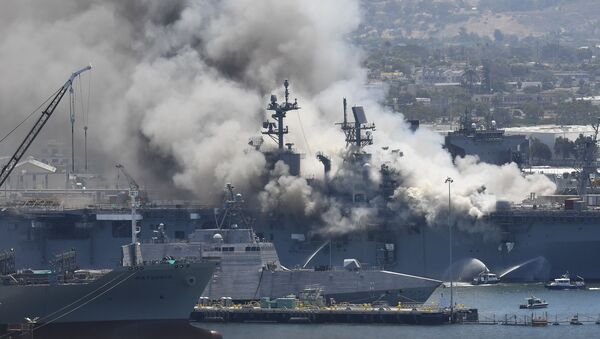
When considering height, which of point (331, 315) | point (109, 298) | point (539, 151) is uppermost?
point (539, 151)

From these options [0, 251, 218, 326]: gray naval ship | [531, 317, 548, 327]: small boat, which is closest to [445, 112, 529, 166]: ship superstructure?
[531, 317, 548, 327]: small boat

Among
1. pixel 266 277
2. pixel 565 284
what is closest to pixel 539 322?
pixel 266 277

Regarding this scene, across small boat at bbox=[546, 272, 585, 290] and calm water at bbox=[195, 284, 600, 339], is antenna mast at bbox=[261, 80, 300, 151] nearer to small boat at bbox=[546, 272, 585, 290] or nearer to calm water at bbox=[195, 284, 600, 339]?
small boat at bbox=[546, 272, 585, 290]

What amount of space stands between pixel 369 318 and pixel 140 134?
99.1ft

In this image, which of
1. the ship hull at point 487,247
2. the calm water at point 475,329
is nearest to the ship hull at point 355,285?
the calm water at point 475,329

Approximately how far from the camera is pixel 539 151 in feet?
483

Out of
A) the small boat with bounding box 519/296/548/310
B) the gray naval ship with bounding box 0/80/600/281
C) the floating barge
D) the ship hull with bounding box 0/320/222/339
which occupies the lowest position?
the ship hull with bounding box 0/320/222/339

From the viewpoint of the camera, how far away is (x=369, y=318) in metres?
79.9

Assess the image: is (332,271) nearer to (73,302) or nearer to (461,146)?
(73,302)

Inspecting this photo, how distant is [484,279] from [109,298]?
22.1m

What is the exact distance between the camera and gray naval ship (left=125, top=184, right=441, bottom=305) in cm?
8256

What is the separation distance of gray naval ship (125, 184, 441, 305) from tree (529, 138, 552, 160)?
63340 mm

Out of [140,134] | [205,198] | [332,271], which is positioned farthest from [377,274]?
[140,134]

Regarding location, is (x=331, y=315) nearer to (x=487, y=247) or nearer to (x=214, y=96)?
(x=487, y=247)
